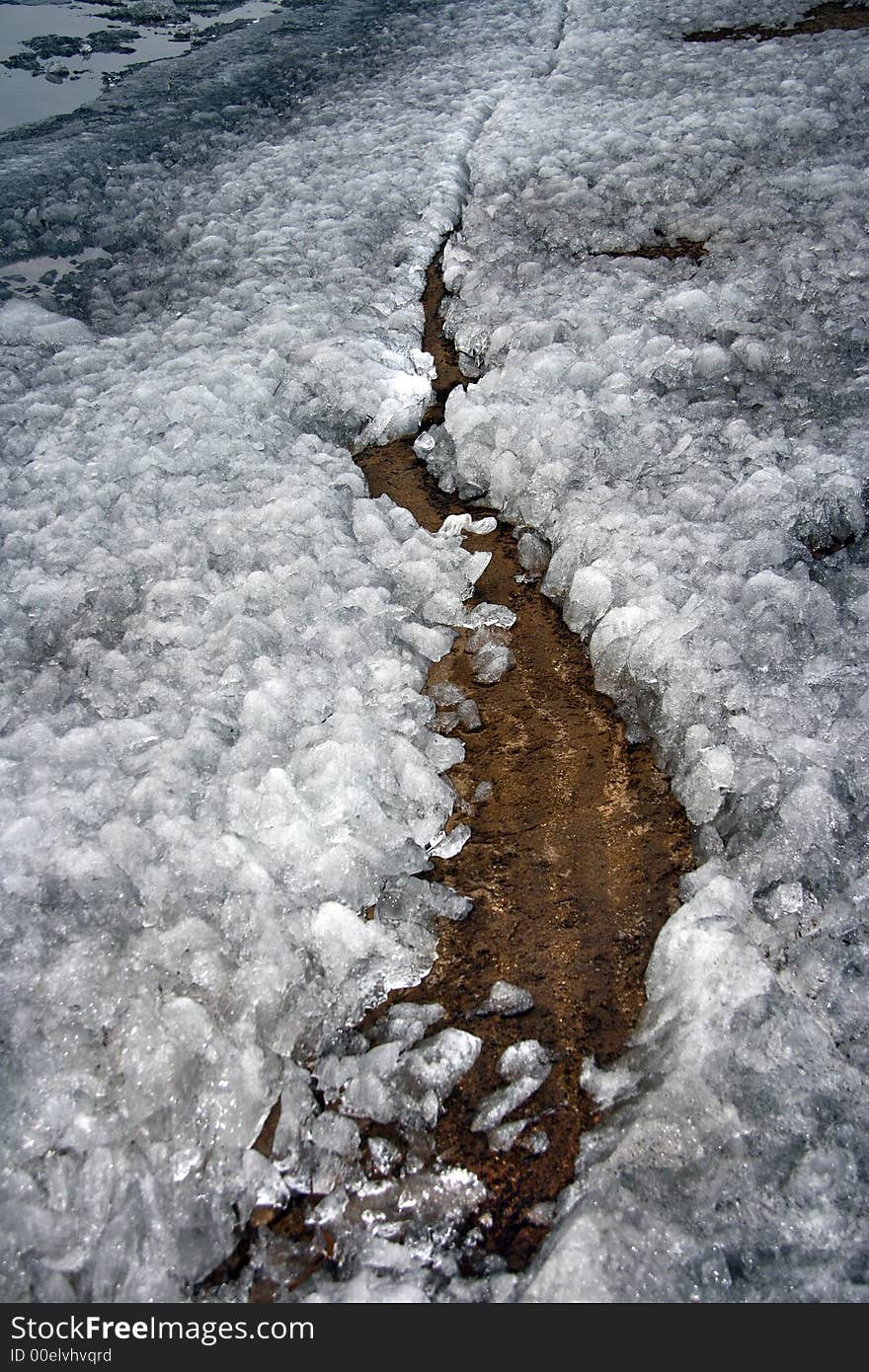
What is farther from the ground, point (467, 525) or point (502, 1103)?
point (467, 525)

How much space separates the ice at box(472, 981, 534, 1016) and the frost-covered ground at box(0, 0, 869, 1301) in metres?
0.10

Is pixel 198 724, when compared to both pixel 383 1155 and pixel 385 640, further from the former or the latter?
pixel 383 1155

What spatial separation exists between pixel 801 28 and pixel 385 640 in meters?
5.90

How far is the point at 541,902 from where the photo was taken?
1852 millimetres

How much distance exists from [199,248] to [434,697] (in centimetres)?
282

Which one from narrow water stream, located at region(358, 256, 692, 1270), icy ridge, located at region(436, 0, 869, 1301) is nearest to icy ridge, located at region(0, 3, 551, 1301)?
narrow water stream, located at region(358, 256, 692, 1270)

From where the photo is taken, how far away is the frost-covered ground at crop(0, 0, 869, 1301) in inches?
56.4

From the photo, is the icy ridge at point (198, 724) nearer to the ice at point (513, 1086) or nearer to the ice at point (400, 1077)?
the ice at point (400, 1077)

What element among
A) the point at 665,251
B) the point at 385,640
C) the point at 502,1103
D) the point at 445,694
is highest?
the point at 665,251

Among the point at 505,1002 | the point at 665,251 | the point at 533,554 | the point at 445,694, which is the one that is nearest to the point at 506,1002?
the point at 505,1002

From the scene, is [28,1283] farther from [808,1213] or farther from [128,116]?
[128,116]

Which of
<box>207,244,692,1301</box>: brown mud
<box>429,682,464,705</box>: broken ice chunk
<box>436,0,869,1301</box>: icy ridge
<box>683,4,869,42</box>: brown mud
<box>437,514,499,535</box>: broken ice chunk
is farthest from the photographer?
<box>683,4,869,42</box>: brown mud

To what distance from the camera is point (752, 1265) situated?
129cm

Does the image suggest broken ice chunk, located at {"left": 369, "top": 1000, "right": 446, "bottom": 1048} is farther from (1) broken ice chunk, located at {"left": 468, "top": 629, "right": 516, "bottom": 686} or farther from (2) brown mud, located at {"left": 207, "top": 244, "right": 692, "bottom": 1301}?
(1) broken ice chunk, located at {"left": 468, "top": 629, "right": 516, "bottom": 686}
